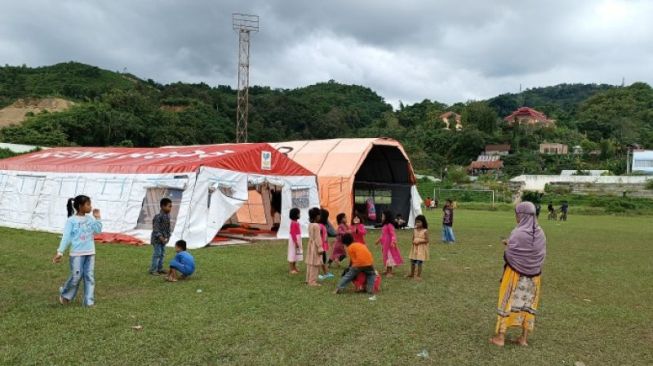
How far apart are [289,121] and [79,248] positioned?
81.2 m

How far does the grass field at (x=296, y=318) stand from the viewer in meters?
5.83

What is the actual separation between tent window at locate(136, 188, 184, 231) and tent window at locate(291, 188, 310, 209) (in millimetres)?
4647

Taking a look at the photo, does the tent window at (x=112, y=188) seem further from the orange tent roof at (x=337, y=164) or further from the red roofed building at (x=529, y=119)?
the red roofed building at (x=529, y=119)

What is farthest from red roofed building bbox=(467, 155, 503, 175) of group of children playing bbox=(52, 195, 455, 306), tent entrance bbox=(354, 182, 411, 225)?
group of children playing bbox=(52, 195, 455, 306)

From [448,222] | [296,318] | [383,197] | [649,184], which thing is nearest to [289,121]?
[649,184]

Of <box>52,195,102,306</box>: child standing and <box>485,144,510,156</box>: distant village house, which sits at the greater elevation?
<box>485,144,510,156</box>: distant village house

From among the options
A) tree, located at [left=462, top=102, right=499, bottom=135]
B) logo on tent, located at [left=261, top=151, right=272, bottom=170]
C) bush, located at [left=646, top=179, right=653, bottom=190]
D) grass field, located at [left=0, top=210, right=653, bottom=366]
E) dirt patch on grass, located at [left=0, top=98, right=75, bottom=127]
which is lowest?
grass field, located at [left=0, top=210, right=653, bottom=366]

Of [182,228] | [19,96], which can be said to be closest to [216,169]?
[182,228]

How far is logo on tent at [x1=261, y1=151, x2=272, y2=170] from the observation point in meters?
18.5

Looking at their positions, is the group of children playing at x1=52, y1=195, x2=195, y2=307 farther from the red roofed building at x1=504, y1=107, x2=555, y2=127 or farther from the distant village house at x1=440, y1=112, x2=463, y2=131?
the red roofed building at x1=504, y1=107, x2=555, y2=127

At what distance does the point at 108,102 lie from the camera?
66500 mm

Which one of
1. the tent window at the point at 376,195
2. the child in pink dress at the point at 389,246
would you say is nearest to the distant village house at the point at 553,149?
the tent window at the point at 376,195

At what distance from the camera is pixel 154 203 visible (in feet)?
54.9

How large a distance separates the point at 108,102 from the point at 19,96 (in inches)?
698
